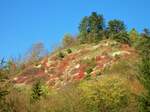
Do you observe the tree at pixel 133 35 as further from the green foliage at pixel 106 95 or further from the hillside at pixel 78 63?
the green foliage at pixel 106 95

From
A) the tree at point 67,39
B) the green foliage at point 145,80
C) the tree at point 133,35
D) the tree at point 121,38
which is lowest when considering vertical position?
the green foliage at point 145,80

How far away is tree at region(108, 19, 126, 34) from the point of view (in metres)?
89.9

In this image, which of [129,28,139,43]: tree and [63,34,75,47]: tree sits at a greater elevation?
[63,34,75,47]: tree

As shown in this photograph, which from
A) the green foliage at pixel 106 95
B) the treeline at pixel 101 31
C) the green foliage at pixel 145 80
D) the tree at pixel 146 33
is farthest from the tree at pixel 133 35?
the green foliage at pixel 145 80

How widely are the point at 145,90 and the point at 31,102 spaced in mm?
12604

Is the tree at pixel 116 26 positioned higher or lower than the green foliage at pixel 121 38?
higher

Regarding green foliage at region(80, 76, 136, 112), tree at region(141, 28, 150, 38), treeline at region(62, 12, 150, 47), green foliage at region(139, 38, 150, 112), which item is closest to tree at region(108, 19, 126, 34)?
treeline at region(62, 12, 150, 47)

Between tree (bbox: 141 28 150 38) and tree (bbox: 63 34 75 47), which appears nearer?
tree (bbox: 141 28 150 38)

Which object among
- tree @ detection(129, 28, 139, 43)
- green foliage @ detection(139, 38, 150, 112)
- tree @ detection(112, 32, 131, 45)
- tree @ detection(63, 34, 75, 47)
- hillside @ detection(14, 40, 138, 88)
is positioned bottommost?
green foliage @ detection(139, 38, 150, 112)

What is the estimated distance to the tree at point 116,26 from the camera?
8994 cm

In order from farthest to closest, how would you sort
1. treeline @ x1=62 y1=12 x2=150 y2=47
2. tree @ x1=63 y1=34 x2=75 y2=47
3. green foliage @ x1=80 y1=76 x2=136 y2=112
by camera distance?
1. tree @ x1=63 y1=34 x2=75 y2=47
2. treeline @ x1=62 y1=12 x2=150 y2=47
3. green foliage @ x1=80 y1=76 x2=136 y2=112

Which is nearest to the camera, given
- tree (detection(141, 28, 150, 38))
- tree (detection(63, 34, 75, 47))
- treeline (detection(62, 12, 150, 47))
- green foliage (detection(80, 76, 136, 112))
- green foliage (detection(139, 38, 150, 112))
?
green foliage (detection(139, 38, 150, 112))

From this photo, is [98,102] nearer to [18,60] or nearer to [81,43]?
[81,43]

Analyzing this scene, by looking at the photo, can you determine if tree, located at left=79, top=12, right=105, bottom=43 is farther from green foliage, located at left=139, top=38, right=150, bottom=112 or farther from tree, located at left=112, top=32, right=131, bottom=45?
green foliage, located at left=139, top=38, right=150, bottom=112
